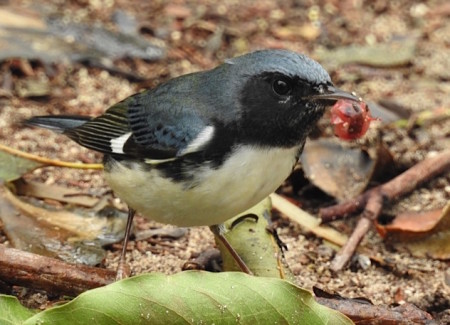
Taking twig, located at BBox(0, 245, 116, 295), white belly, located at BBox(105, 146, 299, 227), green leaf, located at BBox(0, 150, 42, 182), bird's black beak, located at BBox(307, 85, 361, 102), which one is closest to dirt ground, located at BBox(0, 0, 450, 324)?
twig, located at BBox(0, 245, 116, 295)

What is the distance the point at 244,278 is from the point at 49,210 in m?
1.73

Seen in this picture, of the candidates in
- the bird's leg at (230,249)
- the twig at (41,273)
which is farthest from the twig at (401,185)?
the twig at (41,273)

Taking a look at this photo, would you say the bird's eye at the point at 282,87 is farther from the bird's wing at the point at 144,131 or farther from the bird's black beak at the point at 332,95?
the bird's wing at the point at 144,131

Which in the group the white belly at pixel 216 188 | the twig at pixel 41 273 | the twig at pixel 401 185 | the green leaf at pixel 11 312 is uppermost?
the twig at pixel 401 185

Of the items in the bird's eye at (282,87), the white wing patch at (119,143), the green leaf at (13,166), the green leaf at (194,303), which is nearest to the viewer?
the green leaf at (194,303)

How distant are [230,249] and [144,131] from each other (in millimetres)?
752

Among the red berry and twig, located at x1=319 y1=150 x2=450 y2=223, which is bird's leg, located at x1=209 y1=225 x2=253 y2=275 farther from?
the red berry

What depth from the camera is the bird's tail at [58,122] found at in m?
4.95

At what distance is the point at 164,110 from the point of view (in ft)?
14.0

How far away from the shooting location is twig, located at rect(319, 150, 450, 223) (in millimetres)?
4938

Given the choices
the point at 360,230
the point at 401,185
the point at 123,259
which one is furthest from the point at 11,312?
the point at 401,185

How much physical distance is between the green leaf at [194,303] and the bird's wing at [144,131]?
719mm

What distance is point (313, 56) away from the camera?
7.11 metres

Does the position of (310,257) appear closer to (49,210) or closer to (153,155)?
(153,155)
